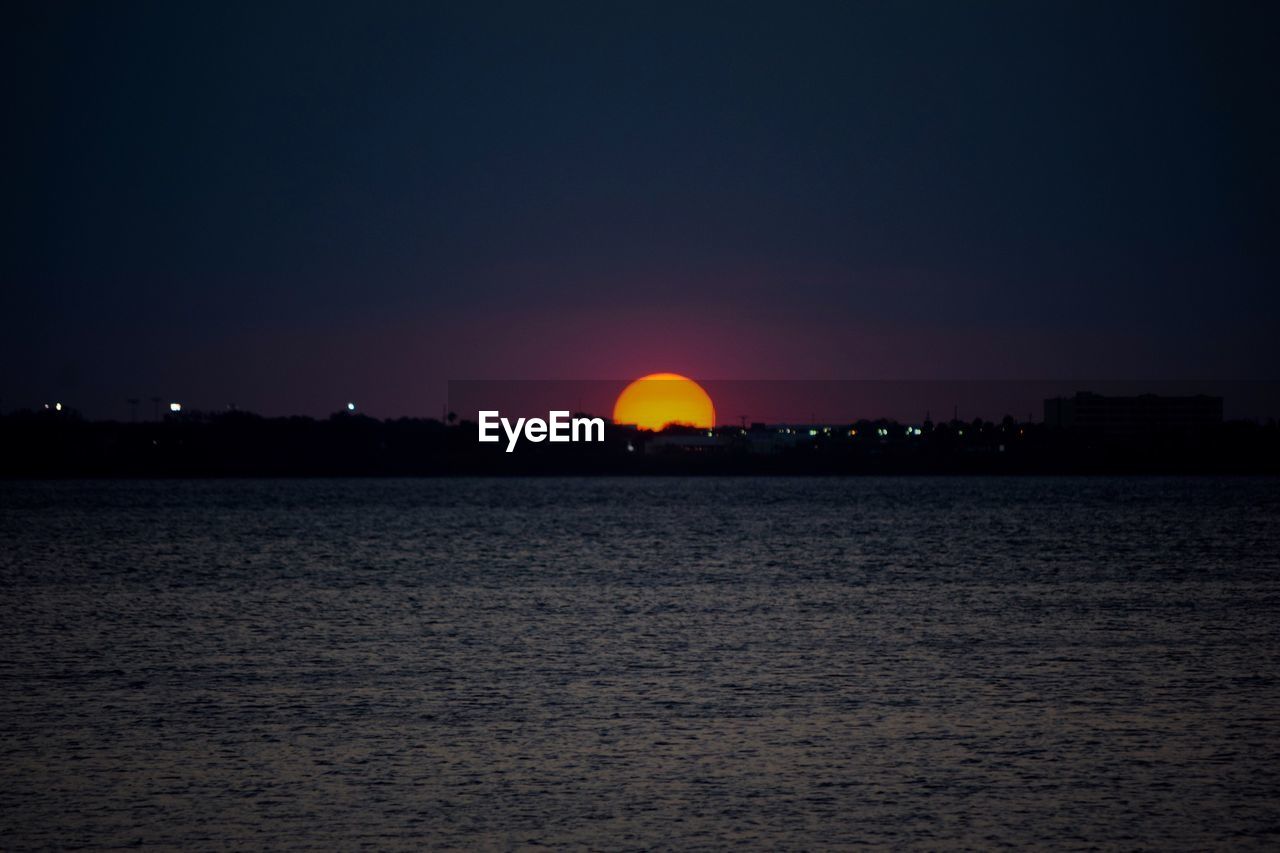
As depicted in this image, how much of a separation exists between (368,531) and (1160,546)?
5423 cm

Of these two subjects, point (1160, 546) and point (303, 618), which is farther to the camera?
point (1160, 546)

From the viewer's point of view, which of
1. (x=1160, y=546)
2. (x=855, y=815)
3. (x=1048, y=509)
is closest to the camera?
(x=855, y=815)

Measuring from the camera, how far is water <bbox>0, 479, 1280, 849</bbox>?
650 inches

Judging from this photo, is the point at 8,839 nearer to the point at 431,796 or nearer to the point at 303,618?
the point at 431,796

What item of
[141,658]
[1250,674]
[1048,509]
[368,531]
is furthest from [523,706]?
[1048,509]

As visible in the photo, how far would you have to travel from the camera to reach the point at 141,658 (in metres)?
30.9

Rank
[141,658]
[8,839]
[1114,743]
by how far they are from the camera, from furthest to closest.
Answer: [141,658] < [1114,743] < [8,839]

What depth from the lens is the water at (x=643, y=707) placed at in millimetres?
16516

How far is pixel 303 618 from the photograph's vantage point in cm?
4022

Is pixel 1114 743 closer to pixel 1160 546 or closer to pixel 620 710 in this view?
pixel 620 710

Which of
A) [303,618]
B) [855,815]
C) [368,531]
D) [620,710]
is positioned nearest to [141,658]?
[303,618]

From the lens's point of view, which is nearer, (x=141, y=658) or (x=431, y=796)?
(x=431, y=796)

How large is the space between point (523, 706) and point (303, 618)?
17.8m

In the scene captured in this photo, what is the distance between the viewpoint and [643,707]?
23.9m
